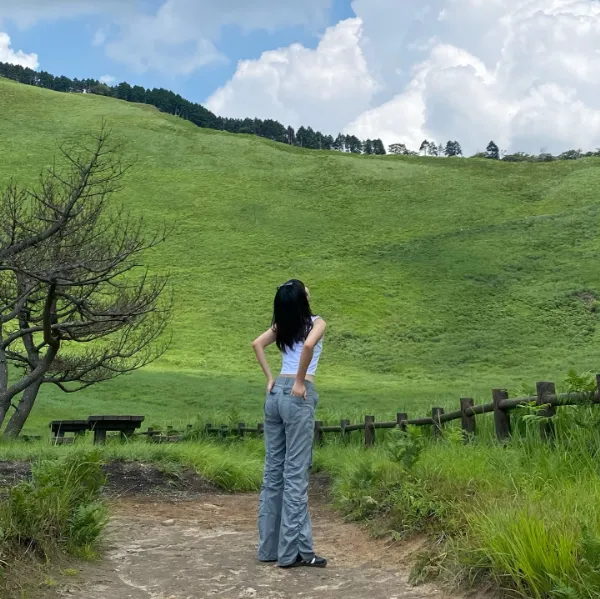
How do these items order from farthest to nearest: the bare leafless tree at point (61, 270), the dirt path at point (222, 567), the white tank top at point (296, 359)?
the bare leafless tree at point (61, 270), the white tank top at point (296, 359), the dirt path at point (222, 567)

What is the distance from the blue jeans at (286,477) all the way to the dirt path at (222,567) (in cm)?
18

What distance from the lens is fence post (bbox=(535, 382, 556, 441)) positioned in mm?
6398

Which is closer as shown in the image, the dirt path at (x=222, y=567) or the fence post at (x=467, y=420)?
the dirt path at (x=222, y=567)

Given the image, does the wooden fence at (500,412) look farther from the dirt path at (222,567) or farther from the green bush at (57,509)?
the green bush at (57,509)

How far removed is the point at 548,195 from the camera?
7381 cm

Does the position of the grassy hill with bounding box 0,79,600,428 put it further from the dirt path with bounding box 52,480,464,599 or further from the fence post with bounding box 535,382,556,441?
the fence post with bounding box 535,382,556,441

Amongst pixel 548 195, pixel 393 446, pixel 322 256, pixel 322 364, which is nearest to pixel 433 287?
pixel 322 256

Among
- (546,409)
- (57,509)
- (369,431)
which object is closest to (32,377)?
(369,431)

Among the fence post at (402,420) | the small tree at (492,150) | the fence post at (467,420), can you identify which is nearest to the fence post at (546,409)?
the fence post at (467,420)

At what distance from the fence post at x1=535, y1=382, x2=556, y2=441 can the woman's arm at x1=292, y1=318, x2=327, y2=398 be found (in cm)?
220

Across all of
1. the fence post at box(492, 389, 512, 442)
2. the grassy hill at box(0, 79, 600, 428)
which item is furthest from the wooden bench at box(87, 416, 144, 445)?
Result: the fence post at box(492, 389, 512, 442)

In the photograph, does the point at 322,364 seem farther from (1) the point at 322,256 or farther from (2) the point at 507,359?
(1) the point at 322,256

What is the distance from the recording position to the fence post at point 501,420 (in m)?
7.07

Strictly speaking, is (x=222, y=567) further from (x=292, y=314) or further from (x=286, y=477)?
(x=292, y=314)
